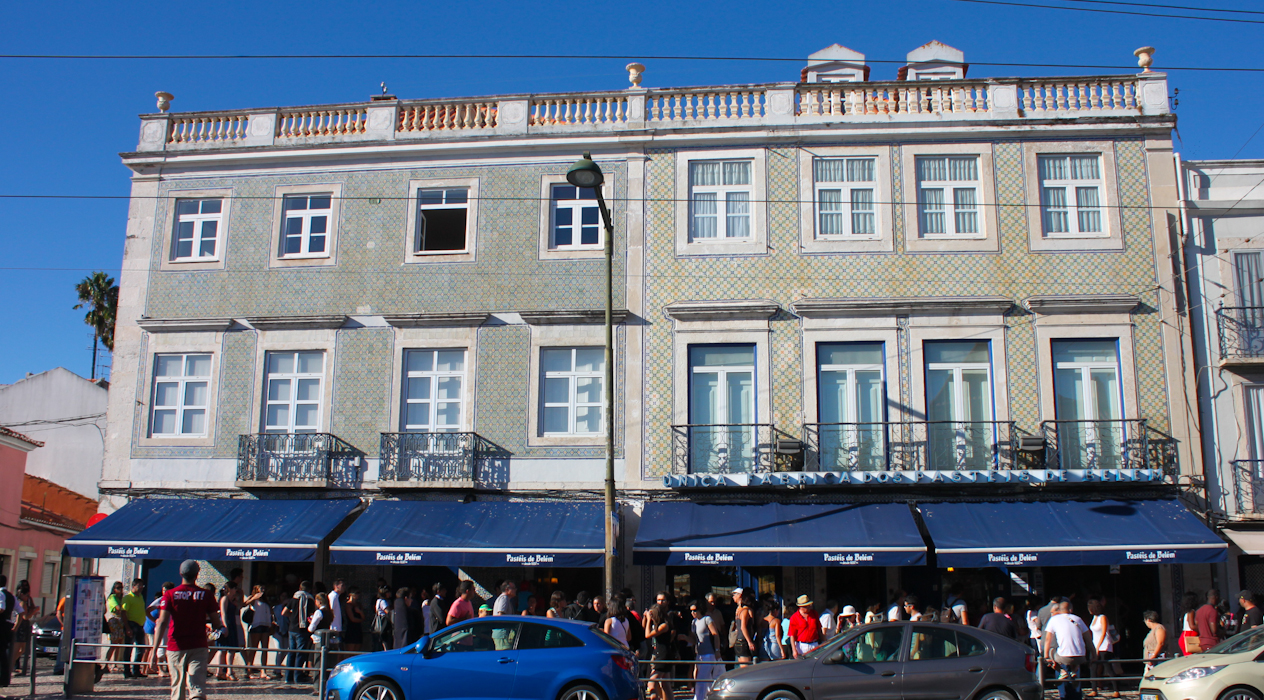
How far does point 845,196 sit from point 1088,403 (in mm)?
5790

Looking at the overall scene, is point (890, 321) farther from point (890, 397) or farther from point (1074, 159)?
point (1074, 159)

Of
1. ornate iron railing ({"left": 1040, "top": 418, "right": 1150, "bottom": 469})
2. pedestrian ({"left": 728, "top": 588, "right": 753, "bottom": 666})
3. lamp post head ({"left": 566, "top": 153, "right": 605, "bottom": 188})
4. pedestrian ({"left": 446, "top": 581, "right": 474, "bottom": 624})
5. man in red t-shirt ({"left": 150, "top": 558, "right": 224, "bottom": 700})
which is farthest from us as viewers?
ornate iron railing ({"left": 1040, "top": 418, "right": 1150, "bottom": 469})

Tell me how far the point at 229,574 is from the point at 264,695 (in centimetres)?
568

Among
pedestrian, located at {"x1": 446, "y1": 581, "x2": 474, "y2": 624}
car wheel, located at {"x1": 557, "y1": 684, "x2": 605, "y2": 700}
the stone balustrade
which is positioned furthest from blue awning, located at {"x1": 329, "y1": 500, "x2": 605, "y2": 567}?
the stone balustrade

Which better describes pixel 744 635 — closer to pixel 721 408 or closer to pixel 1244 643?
pixel 721 408

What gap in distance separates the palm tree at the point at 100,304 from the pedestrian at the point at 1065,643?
39.3 meters

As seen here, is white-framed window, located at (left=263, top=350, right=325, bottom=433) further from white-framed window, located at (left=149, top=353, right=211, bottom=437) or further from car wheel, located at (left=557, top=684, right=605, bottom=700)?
car wheel, located at (left=557, top=684, right=605, bottom=700)

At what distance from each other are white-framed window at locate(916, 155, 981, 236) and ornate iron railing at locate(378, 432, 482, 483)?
373 inches

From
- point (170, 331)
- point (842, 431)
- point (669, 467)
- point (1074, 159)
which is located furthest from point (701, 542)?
point (170, 331)

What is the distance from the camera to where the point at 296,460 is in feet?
64.8

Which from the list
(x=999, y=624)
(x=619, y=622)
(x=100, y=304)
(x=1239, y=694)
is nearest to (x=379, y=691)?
(x=619, y=622)

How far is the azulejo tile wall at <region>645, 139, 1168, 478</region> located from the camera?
62.2 ft

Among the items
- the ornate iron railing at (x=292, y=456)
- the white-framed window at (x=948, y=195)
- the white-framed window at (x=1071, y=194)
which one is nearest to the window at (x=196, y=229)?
the ornate iron railing at (x=292, y=456)

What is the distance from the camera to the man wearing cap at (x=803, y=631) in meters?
14.9
